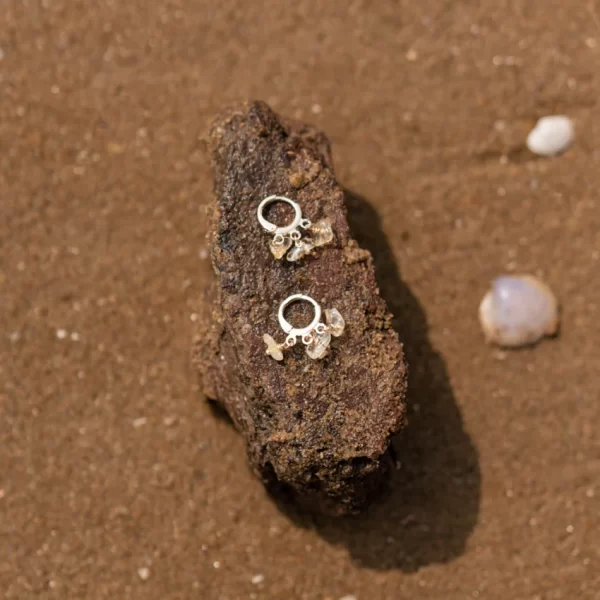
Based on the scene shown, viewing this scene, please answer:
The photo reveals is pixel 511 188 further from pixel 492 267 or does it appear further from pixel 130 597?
pixel 130 597

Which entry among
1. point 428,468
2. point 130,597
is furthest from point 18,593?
point 428,468

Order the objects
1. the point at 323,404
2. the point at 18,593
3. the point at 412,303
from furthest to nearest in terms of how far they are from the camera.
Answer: the point at 412,303
the point at 18,593
the point at 323,404

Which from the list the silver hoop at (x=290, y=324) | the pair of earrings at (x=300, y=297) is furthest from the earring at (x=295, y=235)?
the silver hoop at (x=290, y=324)

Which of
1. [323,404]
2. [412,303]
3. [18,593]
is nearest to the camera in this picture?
[323,404]

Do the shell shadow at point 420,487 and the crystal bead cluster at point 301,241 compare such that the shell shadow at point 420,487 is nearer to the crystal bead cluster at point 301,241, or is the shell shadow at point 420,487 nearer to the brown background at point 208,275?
the brown background at point 208,275

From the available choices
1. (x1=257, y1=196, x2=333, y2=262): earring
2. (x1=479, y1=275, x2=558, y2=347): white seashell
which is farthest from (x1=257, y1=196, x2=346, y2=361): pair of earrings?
(x1=479, y1=275, x2=558, y2=347): white seashell

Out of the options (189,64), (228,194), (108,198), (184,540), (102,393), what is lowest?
(184,540)
